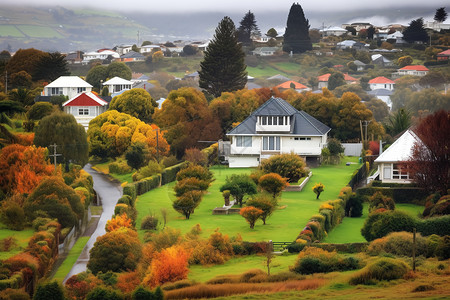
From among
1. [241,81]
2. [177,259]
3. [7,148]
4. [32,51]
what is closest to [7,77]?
[32,51]

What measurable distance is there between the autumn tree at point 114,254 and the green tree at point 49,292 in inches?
236

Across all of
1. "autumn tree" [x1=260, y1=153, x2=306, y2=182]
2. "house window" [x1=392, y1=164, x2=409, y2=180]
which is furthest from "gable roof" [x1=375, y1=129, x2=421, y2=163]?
"autumn tree" [x1=260, y1=153, x2=306, y2=182]

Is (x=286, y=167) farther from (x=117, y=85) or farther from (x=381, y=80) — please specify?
(x=381, y=80)

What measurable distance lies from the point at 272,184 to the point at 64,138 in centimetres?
2341

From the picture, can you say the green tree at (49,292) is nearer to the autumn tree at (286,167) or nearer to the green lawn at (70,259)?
the green lawn at (70,259)

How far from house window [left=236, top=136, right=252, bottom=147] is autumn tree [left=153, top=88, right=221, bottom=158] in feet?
19.8

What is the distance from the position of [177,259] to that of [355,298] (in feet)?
30.1

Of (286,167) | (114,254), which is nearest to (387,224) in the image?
(114,254)

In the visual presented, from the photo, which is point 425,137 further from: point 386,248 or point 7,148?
point 7,148

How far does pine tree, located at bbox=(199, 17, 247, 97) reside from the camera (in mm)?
116688

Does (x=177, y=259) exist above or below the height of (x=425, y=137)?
below

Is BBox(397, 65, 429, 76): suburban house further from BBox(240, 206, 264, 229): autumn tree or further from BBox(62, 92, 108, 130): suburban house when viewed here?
BBox(240, 206, 264, 229): autumn tree

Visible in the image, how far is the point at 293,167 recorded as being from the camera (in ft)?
197

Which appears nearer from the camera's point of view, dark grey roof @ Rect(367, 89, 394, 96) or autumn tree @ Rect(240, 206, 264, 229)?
autumn tree @ Rect(240, 206, 264, 229)
